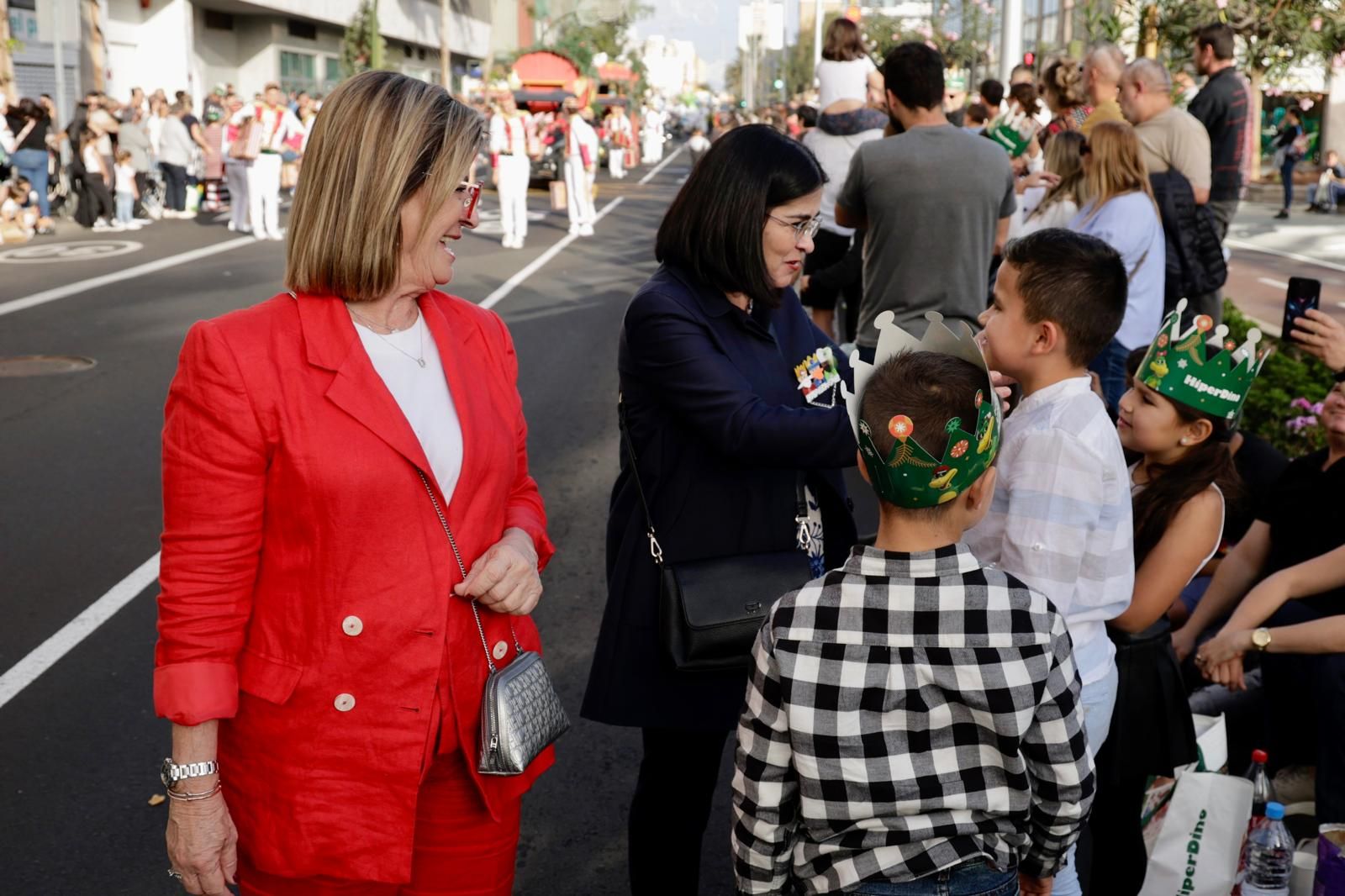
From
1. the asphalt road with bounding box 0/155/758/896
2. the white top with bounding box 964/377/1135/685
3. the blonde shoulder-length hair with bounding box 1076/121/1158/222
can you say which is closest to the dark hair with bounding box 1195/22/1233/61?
the blonde shoulder-length hair with bounding box 1076/121/1158/222

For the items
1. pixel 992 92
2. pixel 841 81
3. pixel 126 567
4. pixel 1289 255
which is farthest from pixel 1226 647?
pixel 1289 255

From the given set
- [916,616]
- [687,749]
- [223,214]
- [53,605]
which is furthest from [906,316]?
[223,214]

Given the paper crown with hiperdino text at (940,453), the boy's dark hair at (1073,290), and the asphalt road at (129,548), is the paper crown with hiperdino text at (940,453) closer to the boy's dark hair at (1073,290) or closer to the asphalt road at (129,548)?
the boy's dark hair at (1073,290)

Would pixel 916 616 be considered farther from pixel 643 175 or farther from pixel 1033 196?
pixel 643 175

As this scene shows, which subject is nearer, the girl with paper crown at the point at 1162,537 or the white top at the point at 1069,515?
the white top at the point at 1069,515

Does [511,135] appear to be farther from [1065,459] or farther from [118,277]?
[1065,459]

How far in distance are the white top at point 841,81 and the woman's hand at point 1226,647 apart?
561 cm

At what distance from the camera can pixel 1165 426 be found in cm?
360

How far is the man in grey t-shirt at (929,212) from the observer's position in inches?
211

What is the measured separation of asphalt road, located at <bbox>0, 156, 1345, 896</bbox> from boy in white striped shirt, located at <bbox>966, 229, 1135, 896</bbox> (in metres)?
1.49

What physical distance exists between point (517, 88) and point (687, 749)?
38.5 meters

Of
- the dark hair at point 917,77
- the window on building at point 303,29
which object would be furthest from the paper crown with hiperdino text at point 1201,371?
the window on building at point 303,29

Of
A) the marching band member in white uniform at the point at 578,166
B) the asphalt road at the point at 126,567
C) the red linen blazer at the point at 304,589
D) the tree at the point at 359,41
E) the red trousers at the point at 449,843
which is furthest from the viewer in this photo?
the tree at the point at 359,41

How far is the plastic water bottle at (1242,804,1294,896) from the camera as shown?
3359mm
